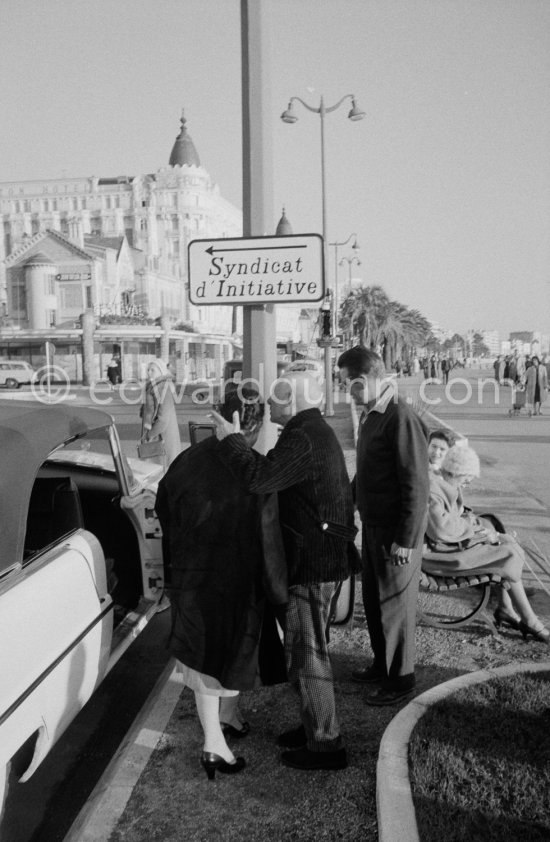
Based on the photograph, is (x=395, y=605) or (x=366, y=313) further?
(x=366, y=313)

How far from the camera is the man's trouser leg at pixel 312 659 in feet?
10.6

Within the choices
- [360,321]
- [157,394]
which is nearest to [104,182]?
[360,321]

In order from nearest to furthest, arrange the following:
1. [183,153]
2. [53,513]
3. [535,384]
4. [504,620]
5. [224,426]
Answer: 1. [224,426]
2. [53,513]
3. [504,620]
4. [535,384]
5. [183,153]

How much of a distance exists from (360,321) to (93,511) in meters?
54.7

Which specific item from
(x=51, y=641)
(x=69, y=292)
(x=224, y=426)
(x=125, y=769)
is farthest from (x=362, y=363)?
(x=69, y=292)

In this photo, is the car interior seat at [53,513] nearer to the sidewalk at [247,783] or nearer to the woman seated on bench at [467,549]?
the sidewalk at [247,783]

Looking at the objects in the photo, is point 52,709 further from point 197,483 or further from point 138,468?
point 138,468

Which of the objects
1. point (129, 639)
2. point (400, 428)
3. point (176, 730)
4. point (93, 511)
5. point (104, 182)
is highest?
point (104, 182)

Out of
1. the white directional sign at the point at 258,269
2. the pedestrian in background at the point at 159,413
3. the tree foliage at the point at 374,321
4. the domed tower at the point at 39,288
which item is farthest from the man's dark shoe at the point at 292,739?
the domed tower at the point at 39,288

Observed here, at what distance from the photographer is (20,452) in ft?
9.72

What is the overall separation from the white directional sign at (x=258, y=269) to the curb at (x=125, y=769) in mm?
2444

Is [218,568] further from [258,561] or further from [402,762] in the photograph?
[402,762]

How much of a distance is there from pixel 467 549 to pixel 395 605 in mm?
1137

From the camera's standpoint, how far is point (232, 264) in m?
4.84
